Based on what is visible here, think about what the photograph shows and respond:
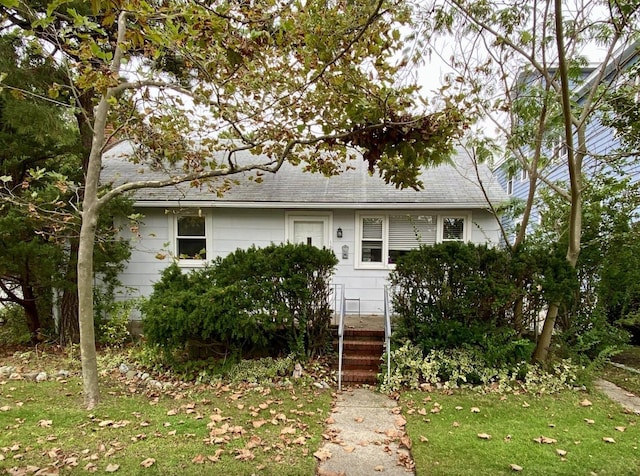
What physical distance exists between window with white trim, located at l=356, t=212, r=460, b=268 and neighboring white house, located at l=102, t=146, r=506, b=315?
23mm

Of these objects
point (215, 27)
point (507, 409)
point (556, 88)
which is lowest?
point (507, 409)

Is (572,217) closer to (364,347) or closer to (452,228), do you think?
(452,228)

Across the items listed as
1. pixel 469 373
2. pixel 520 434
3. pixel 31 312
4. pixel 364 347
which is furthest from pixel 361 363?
pixel 31 312

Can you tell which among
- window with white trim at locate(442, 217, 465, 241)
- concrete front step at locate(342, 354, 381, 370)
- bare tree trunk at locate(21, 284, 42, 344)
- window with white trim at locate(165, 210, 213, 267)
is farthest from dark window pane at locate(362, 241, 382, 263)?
bare tree trunk at locate(21, 284, 42, 344)

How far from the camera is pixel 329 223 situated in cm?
866

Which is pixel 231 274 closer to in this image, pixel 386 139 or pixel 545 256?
pixel 386 139

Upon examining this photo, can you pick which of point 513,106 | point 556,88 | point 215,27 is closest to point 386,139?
point 215,27

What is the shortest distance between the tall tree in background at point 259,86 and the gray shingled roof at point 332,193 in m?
2.64

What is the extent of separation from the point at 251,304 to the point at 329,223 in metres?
3.44

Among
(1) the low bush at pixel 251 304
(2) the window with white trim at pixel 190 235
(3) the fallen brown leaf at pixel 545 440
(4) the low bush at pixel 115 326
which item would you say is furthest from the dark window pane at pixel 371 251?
(3) the fallen brown leaf at pixel 545 440

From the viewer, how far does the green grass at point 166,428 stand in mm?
3281

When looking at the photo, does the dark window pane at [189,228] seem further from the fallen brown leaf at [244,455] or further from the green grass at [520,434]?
the fallen brown leaf at [244,455]

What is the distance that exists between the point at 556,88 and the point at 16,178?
969 cm

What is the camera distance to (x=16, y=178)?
23.9ft
